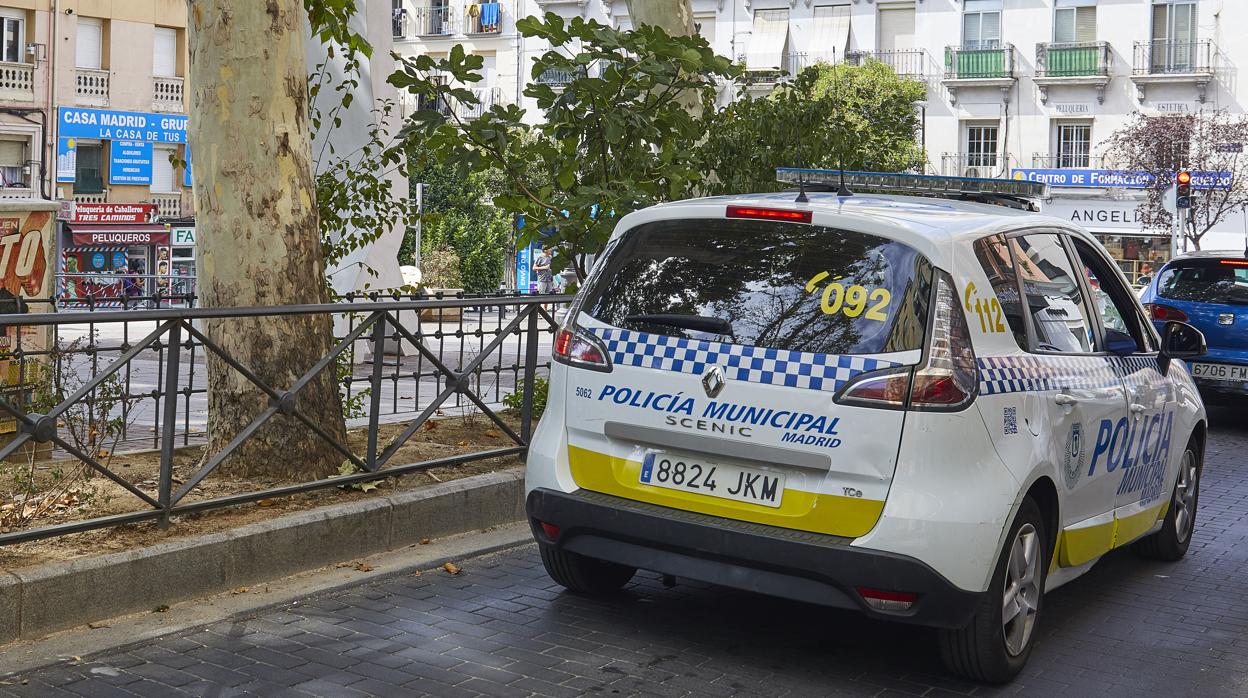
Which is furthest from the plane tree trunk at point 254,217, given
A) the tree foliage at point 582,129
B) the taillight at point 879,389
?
the taillight at point 879,389

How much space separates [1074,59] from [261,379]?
4419 cm

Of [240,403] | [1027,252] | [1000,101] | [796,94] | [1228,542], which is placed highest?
[1000,101]

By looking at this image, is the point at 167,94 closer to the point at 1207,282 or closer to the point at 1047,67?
the point at 1047,67

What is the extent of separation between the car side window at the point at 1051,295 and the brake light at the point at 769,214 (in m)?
0.86

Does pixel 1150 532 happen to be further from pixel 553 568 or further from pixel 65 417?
pixel 65 417

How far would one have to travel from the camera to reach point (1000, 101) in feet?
158

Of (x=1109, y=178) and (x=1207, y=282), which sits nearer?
(x=1207, y=282)

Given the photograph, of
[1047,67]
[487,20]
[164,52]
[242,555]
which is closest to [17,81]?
[164,52]

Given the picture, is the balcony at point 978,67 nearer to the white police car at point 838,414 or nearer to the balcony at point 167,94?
the balcony at point 167,94

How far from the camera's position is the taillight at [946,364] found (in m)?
4.67

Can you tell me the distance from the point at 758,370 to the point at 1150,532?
2808 millimetres

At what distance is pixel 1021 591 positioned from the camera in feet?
16.8

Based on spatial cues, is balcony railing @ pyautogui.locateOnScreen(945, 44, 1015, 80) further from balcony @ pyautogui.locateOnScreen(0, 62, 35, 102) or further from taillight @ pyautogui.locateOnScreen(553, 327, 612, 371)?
taillight @ pyautogui.locateOnScreen(553, 327, 612, 371)

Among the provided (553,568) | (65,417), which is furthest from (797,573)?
(65,417)
